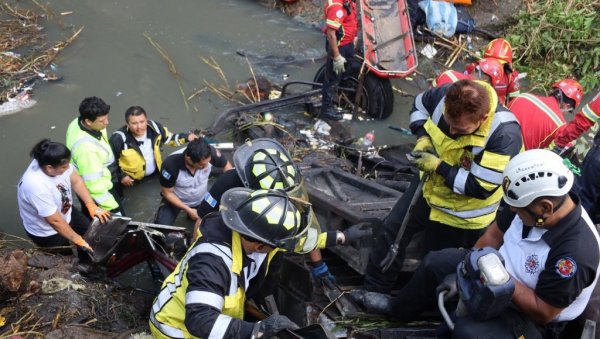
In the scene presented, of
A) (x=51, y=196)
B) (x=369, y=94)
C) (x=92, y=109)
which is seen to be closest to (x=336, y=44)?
(x=369, y=94)

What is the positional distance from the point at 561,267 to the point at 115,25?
871cm

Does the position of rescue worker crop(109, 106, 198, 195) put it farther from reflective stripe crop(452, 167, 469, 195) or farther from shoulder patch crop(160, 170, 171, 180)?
reflective stripe crop(452, 167, 469, 195)

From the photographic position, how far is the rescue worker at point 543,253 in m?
2.72

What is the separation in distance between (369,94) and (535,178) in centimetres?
533

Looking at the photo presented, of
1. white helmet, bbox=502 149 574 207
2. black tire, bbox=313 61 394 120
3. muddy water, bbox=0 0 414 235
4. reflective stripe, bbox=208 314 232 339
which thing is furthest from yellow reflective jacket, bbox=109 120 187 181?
white helmet, bbox=502 149 574 207

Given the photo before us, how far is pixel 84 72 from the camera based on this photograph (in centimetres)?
826

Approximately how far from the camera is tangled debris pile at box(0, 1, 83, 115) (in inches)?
297

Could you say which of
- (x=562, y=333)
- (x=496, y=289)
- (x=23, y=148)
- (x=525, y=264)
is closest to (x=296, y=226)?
(x=496, y=289)

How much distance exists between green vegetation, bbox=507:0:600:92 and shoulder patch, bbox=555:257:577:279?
6.60m

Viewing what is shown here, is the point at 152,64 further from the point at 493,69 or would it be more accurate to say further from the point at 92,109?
the point at 493,69

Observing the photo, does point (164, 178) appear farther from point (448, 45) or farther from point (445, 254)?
point (448, 45)

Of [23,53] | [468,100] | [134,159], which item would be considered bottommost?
[23,53]

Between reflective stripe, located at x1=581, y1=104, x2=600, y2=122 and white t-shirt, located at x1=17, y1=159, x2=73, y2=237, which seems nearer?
white t-shirt, located at x1=17, y1=159, x2=73, y2=237

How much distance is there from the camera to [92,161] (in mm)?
4996
